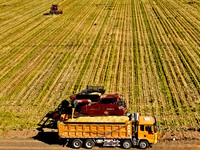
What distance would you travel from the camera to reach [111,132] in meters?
18.8

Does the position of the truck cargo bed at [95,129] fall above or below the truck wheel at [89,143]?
above

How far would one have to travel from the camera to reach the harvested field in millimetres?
24172

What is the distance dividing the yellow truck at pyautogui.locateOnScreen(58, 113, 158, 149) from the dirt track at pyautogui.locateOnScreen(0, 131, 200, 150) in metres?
0.60

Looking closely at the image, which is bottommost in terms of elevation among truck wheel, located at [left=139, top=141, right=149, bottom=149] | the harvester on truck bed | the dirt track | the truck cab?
the dirt track

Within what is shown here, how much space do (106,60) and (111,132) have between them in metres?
15.2

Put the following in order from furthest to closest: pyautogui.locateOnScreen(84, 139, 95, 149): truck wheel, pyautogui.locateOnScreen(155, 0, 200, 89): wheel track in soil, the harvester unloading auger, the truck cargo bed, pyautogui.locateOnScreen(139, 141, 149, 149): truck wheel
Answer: pyautogui.locateOnScreen(155, 0, 200, 89): wheel track in soil → the harvester unloading auger → pyautogui.locateOnScreen(84, 139, 95, 149): truck wheel → pyautogui.locateOnScreen(139, 141, 149, 149): truck wheel → the truck cargo bed

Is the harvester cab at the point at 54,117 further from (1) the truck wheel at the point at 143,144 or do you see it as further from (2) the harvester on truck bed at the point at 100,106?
(1) the truck wheel at the point at 143,144

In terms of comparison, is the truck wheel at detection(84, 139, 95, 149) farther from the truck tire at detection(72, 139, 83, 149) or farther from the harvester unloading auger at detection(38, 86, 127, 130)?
the harvester unloading auger at detection(38, 86, 127, 130)

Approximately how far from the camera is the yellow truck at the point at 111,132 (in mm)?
18766

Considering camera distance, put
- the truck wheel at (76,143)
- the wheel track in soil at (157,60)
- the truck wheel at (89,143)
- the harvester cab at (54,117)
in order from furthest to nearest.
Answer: the wheel track in soil at (157,60), the harvester cab at (54,117), the truck wheel at (76,143), the truck wheel at (89,143)

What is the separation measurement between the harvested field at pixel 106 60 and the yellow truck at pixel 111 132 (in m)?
2.77

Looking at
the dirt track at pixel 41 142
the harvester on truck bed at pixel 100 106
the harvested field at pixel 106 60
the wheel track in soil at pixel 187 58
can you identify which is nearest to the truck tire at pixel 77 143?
the dirt track at pixel 41 142

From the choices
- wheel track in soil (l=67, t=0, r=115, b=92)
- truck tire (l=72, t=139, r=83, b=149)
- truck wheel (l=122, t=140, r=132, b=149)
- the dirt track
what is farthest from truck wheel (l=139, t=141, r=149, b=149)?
wheel track in soil (l=67, t=0, r=115, b=92)

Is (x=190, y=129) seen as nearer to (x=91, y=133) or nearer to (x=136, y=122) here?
(x=136, y=122)
